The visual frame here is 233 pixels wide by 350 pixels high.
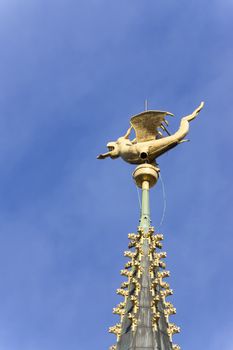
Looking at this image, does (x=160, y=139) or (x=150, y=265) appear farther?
(x=160, y=139)

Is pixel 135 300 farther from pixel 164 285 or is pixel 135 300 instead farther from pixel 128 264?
pixel 128 264

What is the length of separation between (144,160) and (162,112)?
162 centimetres

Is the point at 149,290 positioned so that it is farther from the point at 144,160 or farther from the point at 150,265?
the point at 144,160

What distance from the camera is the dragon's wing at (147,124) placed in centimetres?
2442

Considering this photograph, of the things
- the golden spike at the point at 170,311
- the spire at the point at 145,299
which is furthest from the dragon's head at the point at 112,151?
the golden spike at the point at 170,311

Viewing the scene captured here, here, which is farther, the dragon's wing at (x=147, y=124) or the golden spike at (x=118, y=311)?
the dragon's wing at (x=147, y=124)

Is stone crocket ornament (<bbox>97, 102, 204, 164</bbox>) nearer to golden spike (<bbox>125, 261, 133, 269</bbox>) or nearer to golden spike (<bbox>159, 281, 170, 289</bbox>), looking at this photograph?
golden spike (<bbox>125, 261, 133, 269</bbox>)

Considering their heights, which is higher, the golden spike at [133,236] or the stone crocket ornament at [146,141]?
the stone crocket ornament at [146,141]

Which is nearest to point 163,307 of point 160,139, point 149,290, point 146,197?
point 149,290

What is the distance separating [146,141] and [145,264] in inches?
182

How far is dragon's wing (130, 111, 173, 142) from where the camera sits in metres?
24.4

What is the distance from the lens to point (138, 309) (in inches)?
775

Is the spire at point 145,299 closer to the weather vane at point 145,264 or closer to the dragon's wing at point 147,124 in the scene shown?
the weather vane at point 145,264

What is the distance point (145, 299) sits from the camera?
1997cm
